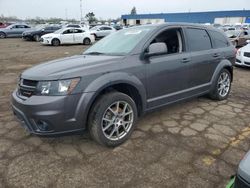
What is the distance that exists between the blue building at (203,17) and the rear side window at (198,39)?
6067 centimetres

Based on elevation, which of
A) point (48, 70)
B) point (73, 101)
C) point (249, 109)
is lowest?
point (249, 109)

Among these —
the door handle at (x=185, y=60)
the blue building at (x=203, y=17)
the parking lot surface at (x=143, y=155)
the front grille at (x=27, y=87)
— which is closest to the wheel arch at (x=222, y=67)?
the parking lot surface at (x=143, y=155)

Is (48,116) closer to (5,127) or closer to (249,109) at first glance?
(5,127)

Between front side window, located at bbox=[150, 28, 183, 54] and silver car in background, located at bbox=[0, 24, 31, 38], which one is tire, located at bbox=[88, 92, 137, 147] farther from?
silver car in background, located at bbox=[0, 24, 31, 38]

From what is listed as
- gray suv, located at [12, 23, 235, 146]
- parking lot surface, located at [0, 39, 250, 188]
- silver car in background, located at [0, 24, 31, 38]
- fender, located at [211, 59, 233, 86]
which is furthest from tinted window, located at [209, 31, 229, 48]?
silver car in background, located at [0, 24, 31, 38]

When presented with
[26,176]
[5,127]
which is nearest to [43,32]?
[5,127]

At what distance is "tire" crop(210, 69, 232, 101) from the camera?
17.2ft

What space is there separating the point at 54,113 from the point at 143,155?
1.28 m

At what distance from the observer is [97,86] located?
A: 3180 mm

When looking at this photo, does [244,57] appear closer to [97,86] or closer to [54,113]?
[97,86]

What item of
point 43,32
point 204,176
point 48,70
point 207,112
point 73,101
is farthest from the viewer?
point 43,32

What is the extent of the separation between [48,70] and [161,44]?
1.75m

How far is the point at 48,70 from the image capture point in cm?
333

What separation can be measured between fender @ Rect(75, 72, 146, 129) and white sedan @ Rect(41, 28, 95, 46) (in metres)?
16.9
